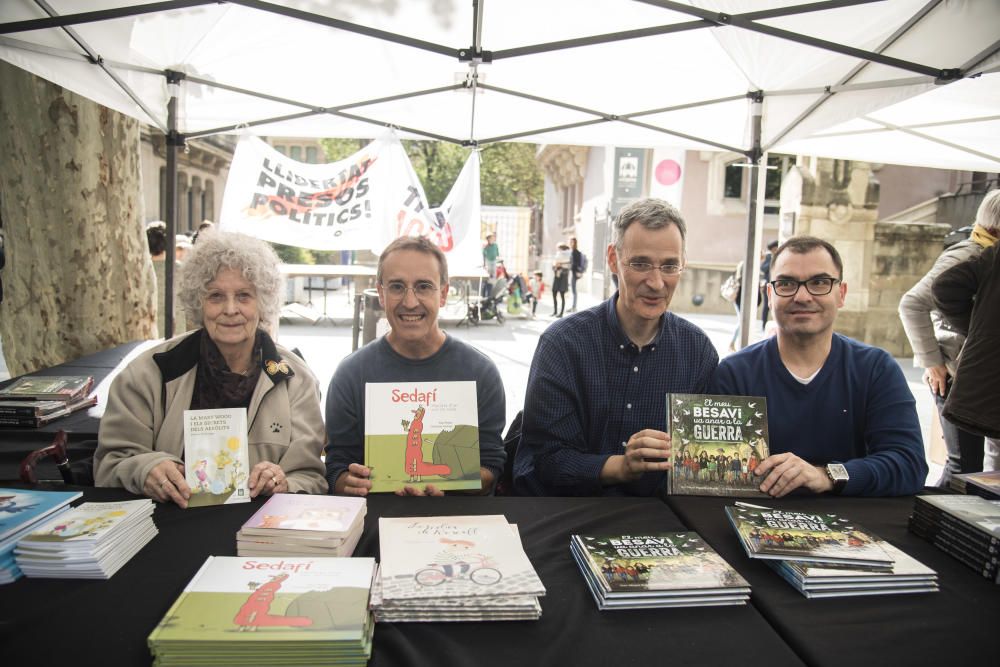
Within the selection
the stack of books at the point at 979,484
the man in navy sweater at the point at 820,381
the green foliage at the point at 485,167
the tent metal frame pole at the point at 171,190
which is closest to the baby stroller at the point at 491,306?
the tent metal frame pole at the point at 171,190

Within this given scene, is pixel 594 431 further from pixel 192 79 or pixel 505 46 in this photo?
pixel 192 79

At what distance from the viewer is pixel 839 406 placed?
2.29 meters

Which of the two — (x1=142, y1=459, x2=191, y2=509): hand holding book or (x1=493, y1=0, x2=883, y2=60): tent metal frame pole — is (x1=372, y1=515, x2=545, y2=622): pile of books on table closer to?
(x1=142, y1=459, x2=191, y2=509): hand holding book

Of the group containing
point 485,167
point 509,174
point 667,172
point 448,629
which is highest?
point 509,174

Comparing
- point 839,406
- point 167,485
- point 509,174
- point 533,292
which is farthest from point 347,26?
point 509,174

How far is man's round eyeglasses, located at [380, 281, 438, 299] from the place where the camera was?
8.12 feet

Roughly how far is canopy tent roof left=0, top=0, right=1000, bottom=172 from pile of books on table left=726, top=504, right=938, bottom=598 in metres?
2.73

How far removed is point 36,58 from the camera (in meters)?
3.43

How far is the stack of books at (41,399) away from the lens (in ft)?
9.60

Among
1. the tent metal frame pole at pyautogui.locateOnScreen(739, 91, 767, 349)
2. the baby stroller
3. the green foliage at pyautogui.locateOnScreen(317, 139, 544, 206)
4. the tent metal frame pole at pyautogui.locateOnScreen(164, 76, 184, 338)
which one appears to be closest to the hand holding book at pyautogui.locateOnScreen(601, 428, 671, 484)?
the tent metal frame pole at pyautogui.locateOnScreen(739, 91, 767, 349)

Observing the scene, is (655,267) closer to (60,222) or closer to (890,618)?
(890,618)

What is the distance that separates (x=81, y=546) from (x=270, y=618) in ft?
1.87

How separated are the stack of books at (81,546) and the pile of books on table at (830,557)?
1541 millimetres

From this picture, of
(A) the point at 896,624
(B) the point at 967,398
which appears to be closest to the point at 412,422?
(A) the point at 896,624
